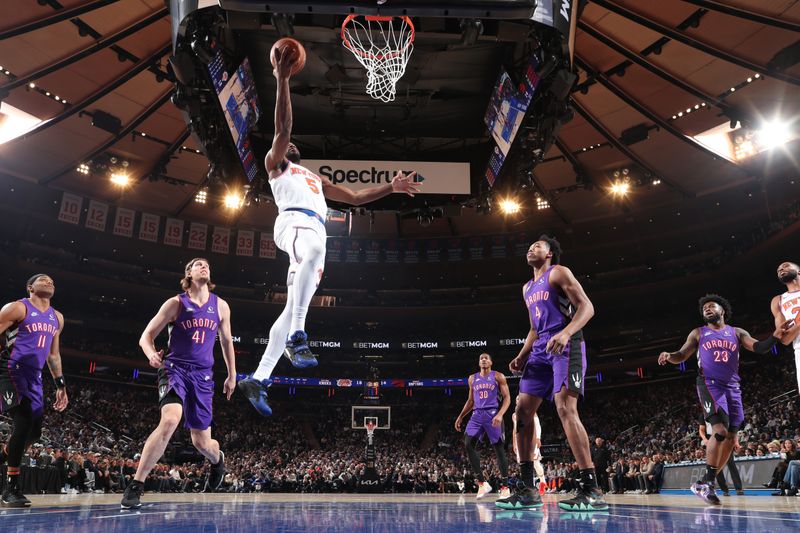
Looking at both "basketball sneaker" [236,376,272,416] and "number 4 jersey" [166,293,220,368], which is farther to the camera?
"number 4 jersey" [166,293,220,368]

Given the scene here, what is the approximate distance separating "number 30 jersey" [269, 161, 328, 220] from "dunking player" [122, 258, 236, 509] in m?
0.96

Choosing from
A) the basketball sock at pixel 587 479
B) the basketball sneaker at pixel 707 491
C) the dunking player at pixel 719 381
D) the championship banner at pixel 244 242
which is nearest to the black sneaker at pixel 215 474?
the basketball sock at pixel 587 479

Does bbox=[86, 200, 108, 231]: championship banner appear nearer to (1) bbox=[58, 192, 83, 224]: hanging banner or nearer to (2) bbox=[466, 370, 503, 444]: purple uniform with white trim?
(1) bbox=[58, 192, 83, 224]: hanging banner

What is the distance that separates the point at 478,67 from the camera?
10.6 meters

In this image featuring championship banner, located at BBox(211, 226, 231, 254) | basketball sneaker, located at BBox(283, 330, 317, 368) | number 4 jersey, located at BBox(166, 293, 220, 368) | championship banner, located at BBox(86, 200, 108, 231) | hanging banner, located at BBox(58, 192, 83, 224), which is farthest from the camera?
championship banner, located at BBox(211, 226, 231, 254)

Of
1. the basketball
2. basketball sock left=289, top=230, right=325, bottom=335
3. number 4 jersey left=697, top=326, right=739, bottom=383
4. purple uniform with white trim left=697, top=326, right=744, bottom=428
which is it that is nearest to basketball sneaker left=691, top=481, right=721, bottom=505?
purple uniform with white trim left=697, top=326, right=744, bottom=428

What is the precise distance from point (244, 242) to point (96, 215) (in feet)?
21.5

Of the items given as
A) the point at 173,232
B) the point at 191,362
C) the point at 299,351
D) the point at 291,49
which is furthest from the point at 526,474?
the point at 173,232

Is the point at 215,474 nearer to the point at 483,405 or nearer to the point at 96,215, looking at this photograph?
the point at 483,405

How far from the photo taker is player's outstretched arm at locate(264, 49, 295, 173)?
421cm

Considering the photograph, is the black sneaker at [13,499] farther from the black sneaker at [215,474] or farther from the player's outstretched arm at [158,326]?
the player's outstretched arm at [158,326]

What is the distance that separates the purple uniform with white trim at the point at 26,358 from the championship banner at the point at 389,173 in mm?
5547

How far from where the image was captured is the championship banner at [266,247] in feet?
95.2

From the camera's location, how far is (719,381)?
6898 mm
